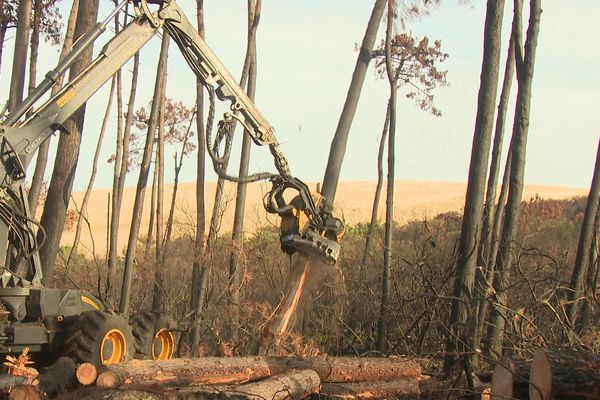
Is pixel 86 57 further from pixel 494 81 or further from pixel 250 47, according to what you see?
pixel 494 81

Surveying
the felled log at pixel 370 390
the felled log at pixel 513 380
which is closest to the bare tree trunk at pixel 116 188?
the felled log at pixel 370 390

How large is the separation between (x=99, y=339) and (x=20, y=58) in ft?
31.7

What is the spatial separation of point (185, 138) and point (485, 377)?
23.1m

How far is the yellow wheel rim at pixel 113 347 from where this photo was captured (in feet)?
37.7

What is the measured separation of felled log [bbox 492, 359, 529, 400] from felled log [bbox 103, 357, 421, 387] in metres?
2.64

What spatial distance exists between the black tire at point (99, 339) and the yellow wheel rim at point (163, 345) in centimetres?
109

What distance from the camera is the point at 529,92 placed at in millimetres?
15102

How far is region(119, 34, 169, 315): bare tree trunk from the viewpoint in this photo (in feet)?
67.1

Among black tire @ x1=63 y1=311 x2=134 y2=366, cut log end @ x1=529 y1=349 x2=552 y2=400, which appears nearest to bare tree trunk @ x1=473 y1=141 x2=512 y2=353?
cut log end @ x1=529 y1=349 x2=552 y2=400

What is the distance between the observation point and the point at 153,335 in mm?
12898

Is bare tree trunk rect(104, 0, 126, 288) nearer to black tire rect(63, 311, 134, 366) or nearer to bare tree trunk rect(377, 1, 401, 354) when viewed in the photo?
bare tree trunk rect(377, 1, 401, 354)

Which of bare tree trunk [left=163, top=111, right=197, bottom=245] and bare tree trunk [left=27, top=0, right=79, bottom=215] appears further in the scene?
bare tree trunk [left=163, top=111, right=197, bottom=245]

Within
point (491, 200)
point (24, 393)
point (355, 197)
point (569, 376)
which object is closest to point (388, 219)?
point (491, 200)

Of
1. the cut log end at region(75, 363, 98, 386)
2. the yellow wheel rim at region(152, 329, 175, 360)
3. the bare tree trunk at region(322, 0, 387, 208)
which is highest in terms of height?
the bare tree trunk at region(322, 0, 387, 208)
